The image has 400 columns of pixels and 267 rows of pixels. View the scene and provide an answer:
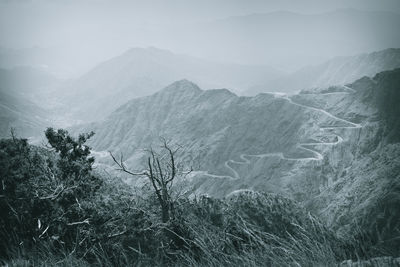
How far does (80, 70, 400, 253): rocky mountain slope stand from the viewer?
68062 millimetres

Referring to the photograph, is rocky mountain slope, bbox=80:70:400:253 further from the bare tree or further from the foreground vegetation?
the bare tree

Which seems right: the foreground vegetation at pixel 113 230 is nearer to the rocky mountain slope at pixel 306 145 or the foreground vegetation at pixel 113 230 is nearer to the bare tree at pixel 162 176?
the bare tree at pixel 162 176

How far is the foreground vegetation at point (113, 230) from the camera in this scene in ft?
11.4

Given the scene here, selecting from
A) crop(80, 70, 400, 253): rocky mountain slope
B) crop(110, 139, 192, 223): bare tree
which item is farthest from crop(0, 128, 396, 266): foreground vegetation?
crop(80, 70, 400, 253): rocky mountain slope

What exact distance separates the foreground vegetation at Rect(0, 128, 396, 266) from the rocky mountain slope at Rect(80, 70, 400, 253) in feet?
137

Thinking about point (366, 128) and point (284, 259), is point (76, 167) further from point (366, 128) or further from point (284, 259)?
point (366, 128)

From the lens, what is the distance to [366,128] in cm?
10669

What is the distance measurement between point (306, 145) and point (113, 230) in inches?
4450

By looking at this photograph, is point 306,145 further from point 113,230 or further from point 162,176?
point 113,230

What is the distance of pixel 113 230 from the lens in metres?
11.0

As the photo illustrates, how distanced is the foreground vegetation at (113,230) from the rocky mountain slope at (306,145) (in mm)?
41847

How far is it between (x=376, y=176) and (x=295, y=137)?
62216 millimetres

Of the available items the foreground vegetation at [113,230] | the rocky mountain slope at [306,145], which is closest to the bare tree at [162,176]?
the foreground vegetation at [113,230]

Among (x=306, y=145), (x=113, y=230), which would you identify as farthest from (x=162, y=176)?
(x=306, y=145)
